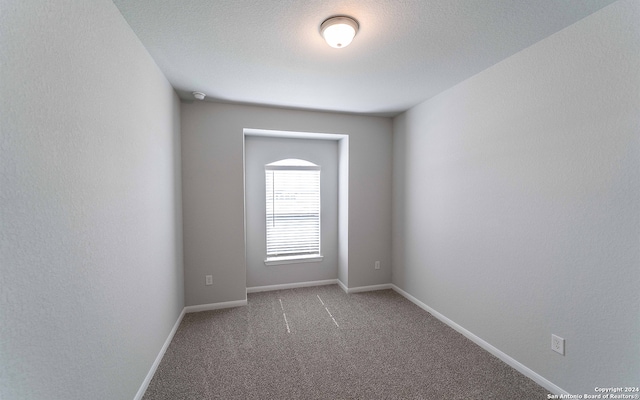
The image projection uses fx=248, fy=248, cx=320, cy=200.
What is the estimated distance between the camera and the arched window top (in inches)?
144

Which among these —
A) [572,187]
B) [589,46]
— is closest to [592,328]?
[572,187]

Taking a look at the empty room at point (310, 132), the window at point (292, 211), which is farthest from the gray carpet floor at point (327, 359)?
the window at point (292, 211)

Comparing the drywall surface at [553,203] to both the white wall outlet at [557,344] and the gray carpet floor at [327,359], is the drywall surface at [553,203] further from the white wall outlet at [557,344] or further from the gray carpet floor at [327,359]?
the gray carpet floor at [327,359]

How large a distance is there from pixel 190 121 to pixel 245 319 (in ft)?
7.84

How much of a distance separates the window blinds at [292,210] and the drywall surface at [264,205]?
0.28 ft

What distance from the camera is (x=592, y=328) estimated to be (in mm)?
1562

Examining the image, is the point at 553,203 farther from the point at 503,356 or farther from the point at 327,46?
the point at 327,46

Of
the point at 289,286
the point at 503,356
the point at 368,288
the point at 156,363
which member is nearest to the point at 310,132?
the point at 289,286

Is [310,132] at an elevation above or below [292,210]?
above

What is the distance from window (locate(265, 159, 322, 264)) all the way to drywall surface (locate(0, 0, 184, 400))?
1846mm

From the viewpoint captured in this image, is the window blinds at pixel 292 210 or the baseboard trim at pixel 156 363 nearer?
the baseboard trim at pixel 156 363

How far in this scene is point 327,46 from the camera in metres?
1.87

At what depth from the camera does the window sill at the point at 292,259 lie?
3662mm

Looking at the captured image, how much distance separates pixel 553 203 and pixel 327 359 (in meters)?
2.12
